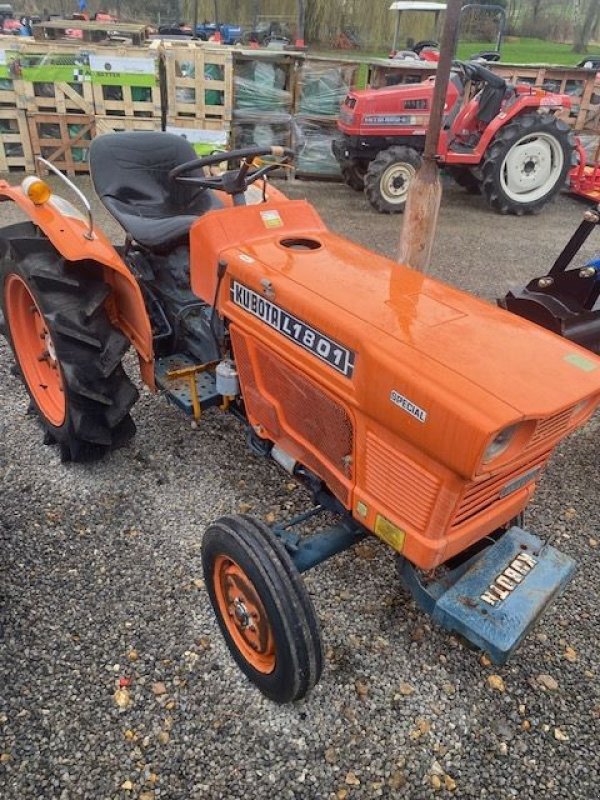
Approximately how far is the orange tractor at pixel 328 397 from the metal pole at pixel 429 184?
0.93 m

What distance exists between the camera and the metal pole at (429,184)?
110 inches

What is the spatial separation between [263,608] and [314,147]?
6874 millimetres

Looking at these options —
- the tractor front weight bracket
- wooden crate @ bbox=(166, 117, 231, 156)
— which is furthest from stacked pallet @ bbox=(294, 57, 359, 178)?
the tractor front weight bracket

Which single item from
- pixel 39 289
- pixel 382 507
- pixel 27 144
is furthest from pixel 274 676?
pixel 27 144

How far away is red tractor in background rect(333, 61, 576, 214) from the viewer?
254 inches

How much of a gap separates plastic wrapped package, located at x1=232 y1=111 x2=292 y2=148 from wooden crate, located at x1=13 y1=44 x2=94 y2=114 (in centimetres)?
161

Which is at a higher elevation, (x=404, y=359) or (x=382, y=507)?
(x=404, y=359)

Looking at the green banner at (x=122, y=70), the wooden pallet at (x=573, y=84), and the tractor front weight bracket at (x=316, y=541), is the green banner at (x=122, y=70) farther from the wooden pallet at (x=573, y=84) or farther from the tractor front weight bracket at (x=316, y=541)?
the tractor front weight bracket at (x=316, y=541)

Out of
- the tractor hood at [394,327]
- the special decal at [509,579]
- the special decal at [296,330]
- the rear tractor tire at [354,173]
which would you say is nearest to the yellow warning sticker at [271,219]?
the tractor hood at [394,327]

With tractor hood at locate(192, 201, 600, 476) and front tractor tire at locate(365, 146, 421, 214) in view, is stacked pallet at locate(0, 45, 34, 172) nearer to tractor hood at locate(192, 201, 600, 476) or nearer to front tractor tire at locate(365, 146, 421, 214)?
front tractor tire at locate(365, 146, 421, 214)

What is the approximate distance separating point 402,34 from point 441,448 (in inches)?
1000

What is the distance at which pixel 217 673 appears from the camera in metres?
1.96

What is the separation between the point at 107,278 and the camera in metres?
2.69

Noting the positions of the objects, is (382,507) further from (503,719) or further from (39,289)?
(39,289)
